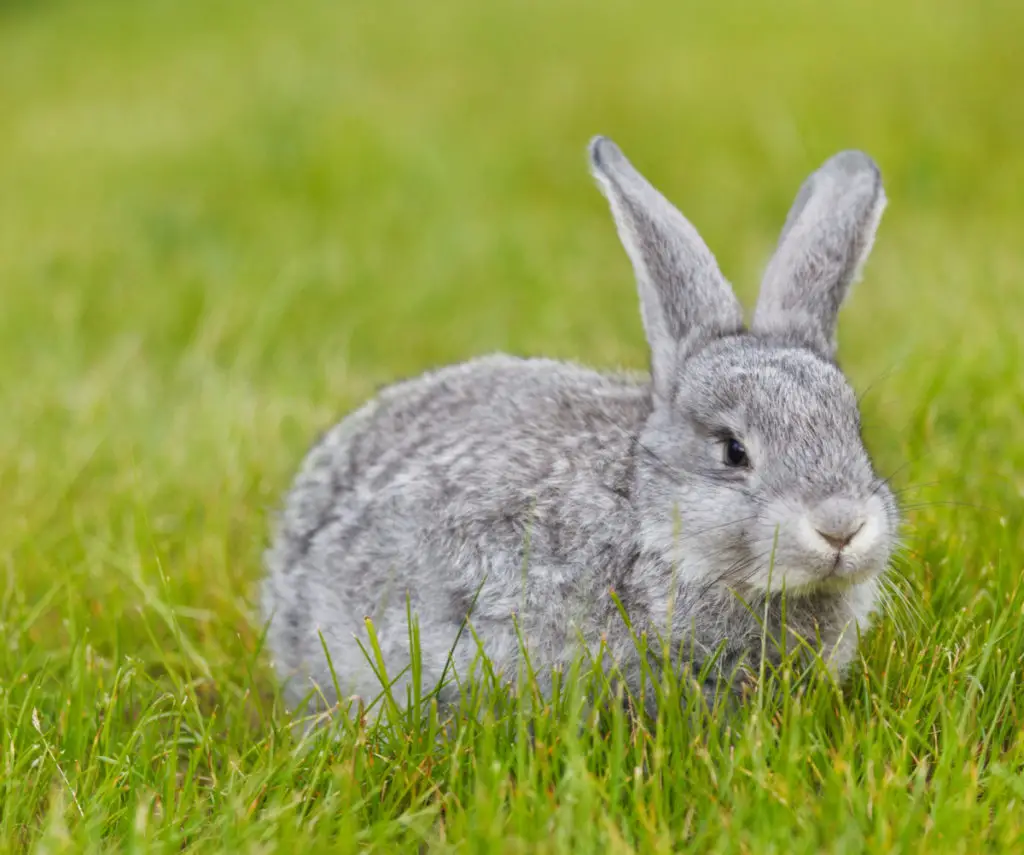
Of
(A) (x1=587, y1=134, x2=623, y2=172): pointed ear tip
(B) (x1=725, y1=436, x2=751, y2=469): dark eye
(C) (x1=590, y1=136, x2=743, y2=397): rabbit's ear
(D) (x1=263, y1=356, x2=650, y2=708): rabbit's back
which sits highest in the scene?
(A) (x1=587, y1=134, x2=623, y2=172): pointed ear tip

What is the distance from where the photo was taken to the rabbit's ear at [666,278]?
441 centimetres

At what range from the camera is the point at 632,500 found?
162 inches

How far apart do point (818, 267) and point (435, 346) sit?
353cm

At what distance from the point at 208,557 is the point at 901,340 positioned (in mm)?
3555

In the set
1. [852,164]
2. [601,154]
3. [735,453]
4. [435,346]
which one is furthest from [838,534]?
[435,346]

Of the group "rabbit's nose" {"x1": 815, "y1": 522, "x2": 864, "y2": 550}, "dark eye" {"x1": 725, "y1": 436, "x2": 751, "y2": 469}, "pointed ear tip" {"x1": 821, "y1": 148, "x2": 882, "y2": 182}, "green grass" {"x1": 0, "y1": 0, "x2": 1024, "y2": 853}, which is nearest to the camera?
"green grass" {"x1": 0, "y1": 0, "x2": 1024, "y2": 853}

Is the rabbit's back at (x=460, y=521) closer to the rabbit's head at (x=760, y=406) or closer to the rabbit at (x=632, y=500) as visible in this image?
the rabbit at (x=632, y=500)

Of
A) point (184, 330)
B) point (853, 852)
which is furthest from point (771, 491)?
point (184, 330)

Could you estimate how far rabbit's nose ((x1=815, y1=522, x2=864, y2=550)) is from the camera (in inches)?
143

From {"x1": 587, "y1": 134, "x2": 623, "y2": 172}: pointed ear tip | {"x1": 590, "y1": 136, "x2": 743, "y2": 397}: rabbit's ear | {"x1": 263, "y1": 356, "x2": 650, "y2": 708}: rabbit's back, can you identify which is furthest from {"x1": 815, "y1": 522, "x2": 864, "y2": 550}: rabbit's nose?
{"x1": 587, "y1": 134, "x2": 623, "y2": 172}: pointed ear tip

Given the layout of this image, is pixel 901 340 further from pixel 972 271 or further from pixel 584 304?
pixel 584 304

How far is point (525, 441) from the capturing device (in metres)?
4.37

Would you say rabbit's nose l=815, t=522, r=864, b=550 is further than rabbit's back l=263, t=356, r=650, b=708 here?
No

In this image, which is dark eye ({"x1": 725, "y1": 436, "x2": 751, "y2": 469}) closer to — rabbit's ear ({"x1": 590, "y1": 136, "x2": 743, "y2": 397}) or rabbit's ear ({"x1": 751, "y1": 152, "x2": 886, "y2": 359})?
rabbit's ear ({"x1": 590, "y1": 136, "x2": 743, "y2": 397})
